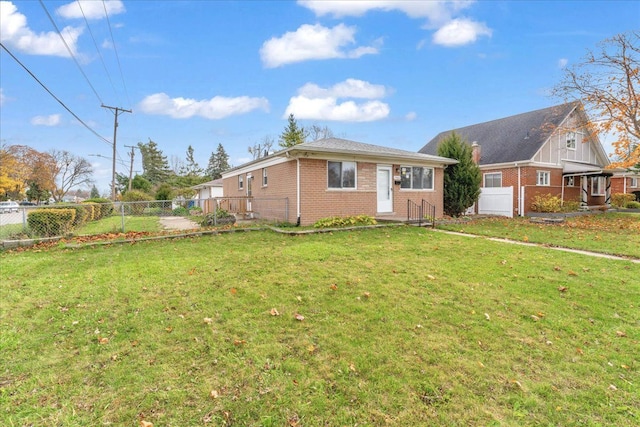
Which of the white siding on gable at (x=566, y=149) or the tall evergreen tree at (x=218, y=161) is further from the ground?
the tall evergreen tree at (x=218, y=161)

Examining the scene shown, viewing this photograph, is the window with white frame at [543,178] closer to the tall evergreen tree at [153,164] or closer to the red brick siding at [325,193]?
the red brick siding at [325,193]

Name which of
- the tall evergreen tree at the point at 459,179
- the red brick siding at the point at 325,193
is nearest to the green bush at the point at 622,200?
the tall evergreen tree at the point at 459,179

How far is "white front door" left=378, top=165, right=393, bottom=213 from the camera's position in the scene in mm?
13680

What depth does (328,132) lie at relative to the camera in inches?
1863

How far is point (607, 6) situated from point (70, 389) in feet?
68.6

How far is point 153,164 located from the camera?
58312 mm

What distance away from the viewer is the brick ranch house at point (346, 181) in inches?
469

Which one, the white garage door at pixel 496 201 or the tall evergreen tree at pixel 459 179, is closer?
the tall evergreen tree at pixel 459 179

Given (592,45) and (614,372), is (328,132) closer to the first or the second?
(592,45)

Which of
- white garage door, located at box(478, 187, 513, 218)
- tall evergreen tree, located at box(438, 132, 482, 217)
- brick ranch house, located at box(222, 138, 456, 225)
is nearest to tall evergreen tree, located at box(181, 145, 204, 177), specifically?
brick ranch house, located at box(222, 138, 456, 225)

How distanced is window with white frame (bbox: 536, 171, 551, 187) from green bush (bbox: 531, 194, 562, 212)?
80 cm

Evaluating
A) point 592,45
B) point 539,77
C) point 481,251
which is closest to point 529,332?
point 481,251

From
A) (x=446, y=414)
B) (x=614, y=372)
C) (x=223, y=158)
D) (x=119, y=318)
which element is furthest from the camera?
(x=223, y=158)

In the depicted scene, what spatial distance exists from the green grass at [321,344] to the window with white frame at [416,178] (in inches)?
340
